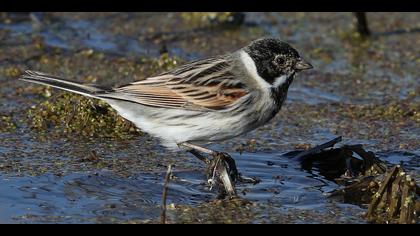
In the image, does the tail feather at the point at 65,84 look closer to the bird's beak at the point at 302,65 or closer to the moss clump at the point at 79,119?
the moss clump at the point at 79,119

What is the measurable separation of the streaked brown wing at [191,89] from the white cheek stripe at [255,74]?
0.48 ft

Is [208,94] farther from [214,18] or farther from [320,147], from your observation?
[214,18]

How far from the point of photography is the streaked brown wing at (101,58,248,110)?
24.2 feet

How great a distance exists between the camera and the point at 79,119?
8.32 meters

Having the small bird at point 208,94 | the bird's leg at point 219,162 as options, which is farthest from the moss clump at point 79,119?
the bird's leg at point 219,162

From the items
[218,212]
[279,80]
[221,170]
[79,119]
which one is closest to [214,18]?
[79,119]

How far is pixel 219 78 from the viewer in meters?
7.62

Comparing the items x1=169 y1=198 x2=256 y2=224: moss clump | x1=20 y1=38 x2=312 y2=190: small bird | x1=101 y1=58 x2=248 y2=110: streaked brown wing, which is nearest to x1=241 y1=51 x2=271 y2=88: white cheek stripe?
x1=20 y1=38 x2=312 y2=190: small bird

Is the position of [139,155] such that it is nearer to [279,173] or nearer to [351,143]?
[279,173]

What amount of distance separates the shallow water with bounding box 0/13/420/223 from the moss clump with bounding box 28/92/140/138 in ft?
0.44

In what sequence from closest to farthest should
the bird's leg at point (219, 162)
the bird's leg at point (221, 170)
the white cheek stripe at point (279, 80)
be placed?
the bird's leg at point (221, 170), the bird's leg at point (219, 162), the white cheek stripe at point (279, 80)

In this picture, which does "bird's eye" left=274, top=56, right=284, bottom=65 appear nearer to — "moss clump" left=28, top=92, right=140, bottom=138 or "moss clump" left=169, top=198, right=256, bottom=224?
"moss clump" left=169, top=198, right=256, bottom=224

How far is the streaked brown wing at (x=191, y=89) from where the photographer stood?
7.39 meters
